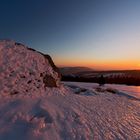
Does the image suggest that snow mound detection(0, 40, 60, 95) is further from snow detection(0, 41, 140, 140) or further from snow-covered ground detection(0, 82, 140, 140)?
snow-covered ground detection(0, 82, 140, 140)

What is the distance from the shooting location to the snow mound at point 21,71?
8.94 m

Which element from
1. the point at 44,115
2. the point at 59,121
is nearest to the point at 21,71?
the point at 44,115

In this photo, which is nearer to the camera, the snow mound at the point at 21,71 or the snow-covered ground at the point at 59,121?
the snow-covered ground at the point at 59,121

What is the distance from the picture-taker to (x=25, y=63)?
1082 centimetres

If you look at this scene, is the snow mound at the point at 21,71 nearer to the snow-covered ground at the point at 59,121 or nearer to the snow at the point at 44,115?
the snow at the point at 44,115

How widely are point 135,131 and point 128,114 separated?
1.99 metres

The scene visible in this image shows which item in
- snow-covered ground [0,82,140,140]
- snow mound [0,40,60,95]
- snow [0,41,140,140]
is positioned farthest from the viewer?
snow mound [0,40,60,95]

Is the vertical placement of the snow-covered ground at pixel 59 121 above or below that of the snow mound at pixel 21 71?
below

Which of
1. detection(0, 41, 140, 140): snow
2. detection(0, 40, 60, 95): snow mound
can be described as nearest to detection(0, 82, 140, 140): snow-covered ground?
detection(0, 41, 140, 140): snow

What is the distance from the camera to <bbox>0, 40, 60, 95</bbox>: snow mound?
8.94 metres

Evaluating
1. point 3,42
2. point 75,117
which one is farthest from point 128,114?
point 3,42

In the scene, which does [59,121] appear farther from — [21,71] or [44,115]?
[21,71]

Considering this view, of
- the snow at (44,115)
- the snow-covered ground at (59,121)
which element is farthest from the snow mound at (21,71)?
the snow-covered ground at (59,121)

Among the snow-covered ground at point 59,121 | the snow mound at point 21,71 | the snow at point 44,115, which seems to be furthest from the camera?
the snow mound at point 21,71
